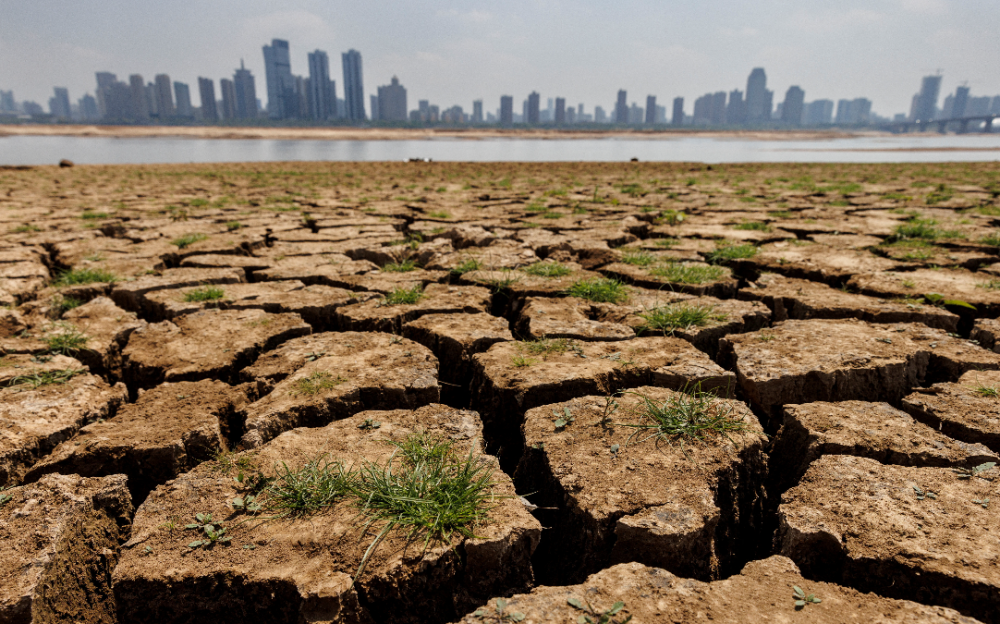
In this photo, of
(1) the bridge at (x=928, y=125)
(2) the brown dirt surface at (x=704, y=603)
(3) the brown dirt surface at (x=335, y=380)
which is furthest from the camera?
(1) the bridge at (x=928, y=125)

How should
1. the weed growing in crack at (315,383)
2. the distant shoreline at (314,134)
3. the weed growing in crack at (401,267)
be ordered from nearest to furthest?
the weed growing in crack at (315,383) → the weed growing in crack at (401,267) → the distant shoreline at (314,134)

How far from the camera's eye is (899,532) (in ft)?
3.83

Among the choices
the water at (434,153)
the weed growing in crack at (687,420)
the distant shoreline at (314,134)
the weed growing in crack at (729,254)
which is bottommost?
A: the weed growing in crack at (687,420)

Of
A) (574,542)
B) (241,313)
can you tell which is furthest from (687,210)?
(574,542)

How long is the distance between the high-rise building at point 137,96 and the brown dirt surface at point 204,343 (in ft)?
459

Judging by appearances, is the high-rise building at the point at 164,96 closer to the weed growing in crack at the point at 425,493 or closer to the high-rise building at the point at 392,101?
the high-rise building at the point at 392,101

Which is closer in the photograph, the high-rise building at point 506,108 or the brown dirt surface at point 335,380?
the brown dirt surface at point 335,380

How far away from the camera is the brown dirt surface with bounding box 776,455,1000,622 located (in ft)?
3.48

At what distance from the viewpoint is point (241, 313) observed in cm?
256

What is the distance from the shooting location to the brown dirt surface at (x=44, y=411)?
1494 millimetres

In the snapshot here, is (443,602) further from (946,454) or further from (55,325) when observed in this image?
(55,325)

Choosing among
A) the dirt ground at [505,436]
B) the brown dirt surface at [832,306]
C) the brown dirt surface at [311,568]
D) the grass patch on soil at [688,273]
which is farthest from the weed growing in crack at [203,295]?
the brown dirt surface at [832,306]

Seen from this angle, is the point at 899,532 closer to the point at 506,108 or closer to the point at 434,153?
the point at 434,153

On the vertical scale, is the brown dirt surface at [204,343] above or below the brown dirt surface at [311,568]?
above
